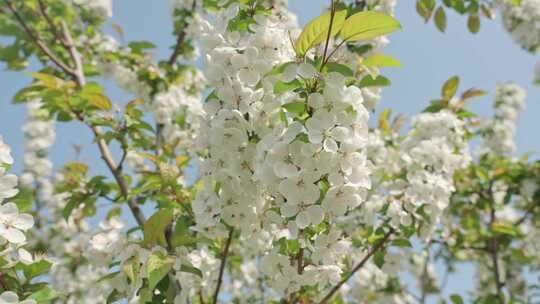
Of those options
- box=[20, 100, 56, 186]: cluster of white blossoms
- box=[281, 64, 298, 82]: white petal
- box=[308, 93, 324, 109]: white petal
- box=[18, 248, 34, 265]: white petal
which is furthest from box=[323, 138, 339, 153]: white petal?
box=[20, 100, 56, 186]: cluster of white blossoms

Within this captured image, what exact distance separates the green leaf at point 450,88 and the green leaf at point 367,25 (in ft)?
7.12

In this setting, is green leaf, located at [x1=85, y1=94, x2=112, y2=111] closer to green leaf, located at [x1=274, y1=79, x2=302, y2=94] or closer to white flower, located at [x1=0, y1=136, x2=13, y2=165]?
white flower, located at [x1=0, y1=136, x2=13, y2=165]

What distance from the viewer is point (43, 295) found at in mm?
1392

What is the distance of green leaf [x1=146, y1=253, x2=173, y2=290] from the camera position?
1.41 m

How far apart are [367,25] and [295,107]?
0.30m

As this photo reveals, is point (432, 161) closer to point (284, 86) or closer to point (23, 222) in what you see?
point (284, 86)

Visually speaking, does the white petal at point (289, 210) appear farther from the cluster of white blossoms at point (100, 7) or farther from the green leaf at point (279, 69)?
the cluster of white blossoms at point (100, 7)

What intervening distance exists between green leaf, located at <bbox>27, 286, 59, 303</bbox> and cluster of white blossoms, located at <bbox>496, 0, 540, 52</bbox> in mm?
5174

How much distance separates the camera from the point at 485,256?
7.17 meters

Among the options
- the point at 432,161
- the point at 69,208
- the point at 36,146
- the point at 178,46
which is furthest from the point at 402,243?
the point at 36,146

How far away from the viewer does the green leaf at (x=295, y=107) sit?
4.58 ft

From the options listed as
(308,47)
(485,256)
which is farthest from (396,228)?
(485,256)

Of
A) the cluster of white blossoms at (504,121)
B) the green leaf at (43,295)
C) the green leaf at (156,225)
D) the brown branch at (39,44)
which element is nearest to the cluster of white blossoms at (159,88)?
the brown branch at (39,44)

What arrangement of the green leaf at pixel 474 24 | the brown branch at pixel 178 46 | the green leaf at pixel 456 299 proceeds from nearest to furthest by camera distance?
the green leaf at pixel 456 299
the green leaf at pixel 474 24
the brown branch at pixel 178 46
